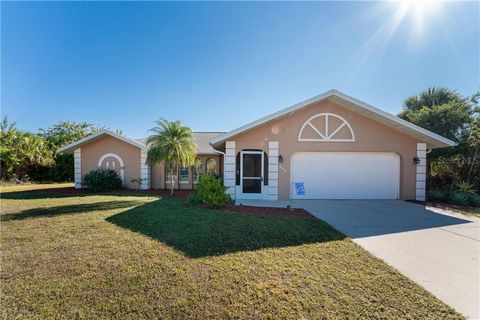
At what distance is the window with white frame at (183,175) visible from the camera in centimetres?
1600

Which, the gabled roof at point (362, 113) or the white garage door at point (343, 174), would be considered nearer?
the gabled roof at point (362, 113)

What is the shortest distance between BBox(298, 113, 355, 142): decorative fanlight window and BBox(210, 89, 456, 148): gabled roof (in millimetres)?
834

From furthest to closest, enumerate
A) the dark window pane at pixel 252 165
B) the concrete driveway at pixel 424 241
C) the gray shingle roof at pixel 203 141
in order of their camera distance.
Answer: the gray shingle roof at pixel 203 141, the dark window pane at pixel 252 165, the concrete driveway at pixel 424 241

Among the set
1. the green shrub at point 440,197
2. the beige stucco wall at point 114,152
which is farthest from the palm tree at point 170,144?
the green shrub at point 440,197

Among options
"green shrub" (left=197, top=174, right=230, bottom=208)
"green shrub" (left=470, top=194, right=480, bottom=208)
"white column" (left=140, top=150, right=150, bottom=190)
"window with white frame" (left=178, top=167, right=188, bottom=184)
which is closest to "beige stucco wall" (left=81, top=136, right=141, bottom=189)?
"white column" (left=140, top=150, right=150, bottom=190)

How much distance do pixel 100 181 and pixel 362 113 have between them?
630 inches

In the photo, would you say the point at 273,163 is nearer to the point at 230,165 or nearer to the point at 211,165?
the point at 230,165

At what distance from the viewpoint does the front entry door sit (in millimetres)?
10773

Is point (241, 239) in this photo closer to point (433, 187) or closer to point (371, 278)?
point (371, 278)

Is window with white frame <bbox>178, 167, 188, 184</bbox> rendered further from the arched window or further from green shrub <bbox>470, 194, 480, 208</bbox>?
green shrub <bbox>470, 194, 480, 208</bbox>

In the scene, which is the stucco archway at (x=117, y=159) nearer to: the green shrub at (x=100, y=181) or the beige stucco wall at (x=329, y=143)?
the green shrub at (x=100, y=181)

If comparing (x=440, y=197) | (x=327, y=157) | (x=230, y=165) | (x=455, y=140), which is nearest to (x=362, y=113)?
(x=327, y=157)

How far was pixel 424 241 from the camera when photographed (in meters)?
5.19

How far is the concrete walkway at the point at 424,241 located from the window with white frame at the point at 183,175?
27.0 ft
